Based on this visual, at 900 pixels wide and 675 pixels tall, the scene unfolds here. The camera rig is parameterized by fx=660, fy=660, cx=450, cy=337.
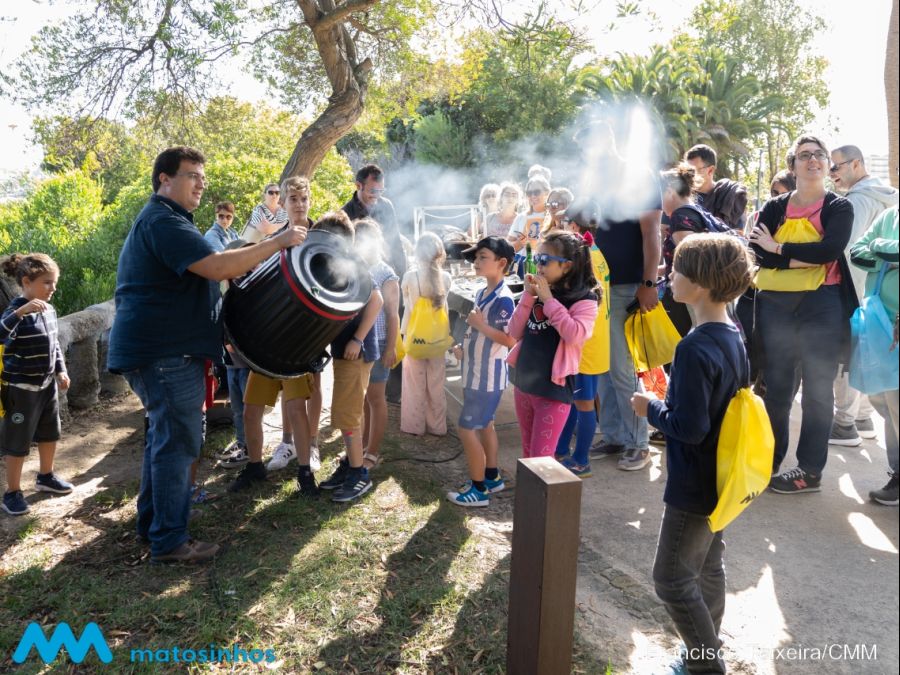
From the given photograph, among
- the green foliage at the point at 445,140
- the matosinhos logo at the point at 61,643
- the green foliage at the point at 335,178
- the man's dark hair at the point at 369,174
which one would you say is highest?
the green foliage at the point at 445,140

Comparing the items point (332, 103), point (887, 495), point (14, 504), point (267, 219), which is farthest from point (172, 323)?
point (332, 103)

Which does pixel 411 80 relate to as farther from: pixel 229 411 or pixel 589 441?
pixel 589 441

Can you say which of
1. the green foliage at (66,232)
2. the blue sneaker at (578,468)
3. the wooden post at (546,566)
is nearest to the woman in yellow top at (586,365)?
the blue sneaker at (578,468)

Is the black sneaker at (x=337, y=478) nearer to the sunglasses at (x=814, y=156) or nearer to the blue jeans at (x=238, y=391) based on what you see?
the blue jeans at (x=238, y=391)

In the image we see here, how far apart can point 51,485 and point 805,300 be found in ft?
14.3

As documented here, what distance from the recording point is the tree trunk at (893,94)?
104 cm

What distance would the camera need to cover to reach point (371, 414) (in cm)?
432

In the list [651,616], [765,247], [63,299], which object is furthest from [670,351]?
[63,299]

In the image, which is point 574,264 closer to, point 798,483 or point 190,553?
point 798,483

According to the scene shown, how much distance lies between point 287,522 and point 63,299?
15.7 feet

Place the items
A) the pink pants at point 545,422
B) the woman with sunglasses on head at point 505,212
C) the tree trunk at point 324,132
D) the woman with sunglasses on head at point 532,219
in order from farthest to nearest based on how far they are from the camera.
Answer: the tree trunk at point 324,132
the woman with sunglasses on head at point 505,212
the woman with sunglasses on head at point 532,219
the pink pants at point 545,422

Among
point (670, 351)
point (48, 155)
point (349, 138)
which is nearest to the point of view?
point (670, 351)

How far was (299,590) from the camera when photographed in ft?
9.34

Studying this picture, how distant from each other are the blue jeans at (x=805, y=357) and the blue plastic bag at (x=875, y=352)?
2224mm
